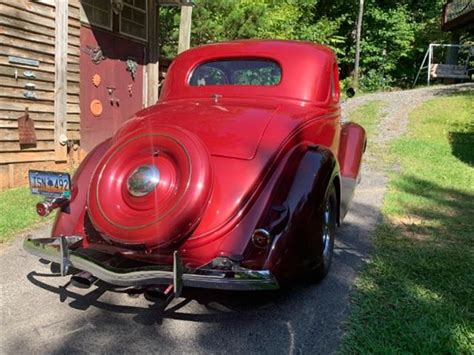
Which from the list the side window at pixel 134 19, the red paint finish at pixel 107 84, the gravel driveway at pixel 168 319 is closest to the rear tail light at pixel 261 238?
the gravel driveway at pixel 168 319

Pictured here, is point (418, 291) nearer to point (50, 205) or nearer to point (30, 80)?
point (50, 205)

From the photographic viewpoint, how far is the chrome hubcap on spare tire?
9.86 ft

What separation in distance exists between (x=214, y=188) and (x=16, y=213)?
3288mm

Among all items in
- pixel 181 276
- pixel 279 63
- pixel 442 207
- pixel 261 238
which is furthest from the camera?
pixel 442 207

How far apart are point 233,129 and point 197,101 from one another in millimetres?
927

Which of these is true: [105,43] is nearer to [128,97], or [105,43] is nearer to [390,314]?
[128,97]

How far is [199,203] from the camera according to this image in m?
2.92

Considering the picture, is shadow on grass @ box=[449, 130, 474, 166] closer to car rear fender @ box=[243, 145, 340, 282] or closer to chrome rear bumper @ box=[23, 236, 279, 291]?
car rear fender @ box=[243, 145, 340, 282]

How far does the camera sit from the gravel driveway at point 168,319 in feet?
9.14

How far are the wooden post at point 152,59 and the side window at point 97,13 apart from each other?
136 centimetres

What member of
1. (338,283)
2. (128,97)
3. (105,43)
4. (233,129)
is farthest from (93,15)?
(338,283)

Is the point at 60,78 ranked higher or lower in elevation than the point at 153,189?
higher

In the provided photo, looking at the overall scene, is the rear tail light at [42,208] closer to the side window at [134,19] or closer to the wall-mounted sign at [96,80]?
the wall-mounted sign at [96,80]

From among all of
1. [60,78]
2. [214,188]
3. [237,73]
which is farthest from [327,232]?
[60,78]
